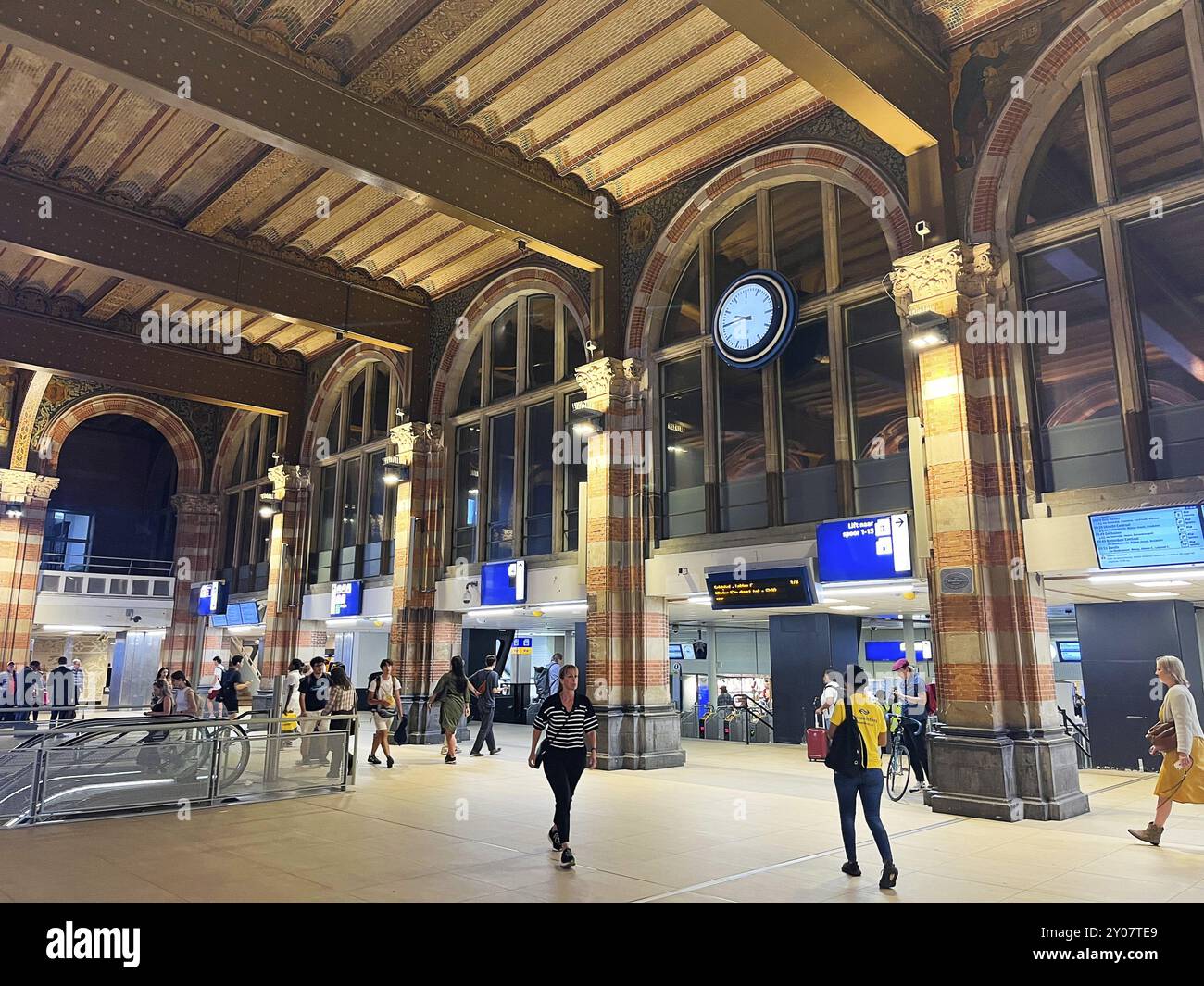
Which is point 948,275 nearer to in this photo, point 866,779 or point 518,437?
point 866,779

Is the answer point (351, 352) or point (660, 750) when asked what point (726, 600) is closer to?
point (660, 750)

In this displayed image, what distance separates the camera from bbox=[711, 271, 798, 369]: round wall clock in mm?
13430

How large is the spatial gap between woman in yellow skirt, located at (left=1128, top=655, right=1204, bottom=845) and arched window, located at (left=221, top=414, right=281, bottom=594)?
75.8 feet

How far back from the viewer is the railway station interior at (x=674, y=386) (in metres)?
8.63

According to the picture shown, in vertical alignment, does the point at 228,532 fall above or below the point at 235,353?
below

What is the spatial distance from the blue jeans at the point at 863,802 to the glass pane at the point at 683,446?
26.5 feet

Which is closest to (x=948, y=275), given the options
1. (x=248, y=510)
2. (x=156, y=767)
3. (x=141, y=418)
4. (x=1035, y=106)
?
(x=1035, y=106)

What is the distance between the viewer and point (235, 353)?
74.0ft

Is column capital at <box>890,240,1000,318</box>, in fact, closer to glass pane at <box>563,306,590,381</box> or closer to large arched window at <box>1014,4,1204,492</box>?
large arched window at <box>1014,4,1204,492</box>

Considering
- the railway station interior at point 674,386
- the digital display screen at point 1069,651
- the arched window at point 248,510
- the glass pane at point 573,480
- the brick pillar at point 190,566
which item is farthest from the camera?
the brick pillar at point 190,566

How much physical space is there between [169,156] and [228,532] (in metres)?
15.6

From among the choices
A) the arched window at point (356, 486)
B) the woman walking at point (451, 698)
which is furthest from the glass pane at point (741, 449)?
the arched window at point (356, 486)

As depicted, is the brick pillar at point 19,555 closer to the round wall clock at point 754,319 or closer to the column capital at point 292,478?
the column capital at point 292,478

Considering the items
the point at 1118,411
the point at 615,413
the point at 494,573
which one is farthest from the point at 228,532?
the point at 1118,411
